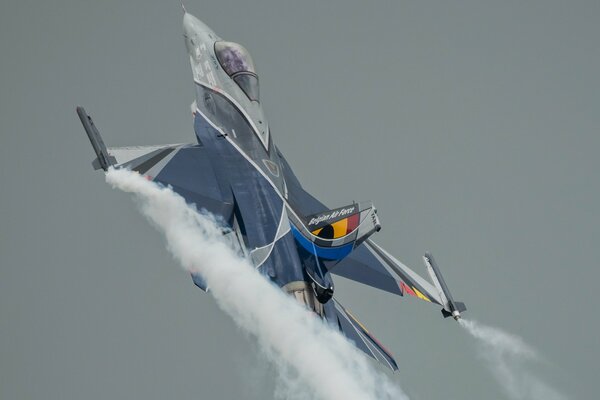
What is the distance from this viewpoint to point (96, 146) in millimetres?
25391

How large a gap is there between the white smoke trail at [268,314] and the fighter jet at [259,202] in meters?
0.38

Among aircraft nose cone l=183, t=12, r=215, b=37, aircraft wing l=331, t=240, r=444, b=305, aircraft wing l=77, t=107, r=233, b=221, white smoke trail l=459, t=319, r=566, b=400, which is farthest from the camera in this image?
aircraft nose cone l=183, t=12, r=215, b=37

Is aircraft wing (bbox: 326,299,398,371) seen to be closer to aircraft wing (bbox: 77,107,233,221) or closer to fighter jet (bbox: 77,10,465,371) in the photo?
fighter jet (bbox: 77,10,465,371)

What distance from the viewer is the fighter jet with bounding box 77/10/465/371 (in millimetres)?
25422

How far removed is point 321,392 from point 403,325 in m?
13.6

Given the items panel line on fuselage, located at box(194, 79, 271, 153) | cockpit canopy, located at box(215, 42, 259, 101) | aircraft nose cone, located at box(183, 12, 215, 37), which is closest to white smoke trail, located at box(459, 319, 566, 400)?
panel line on fuselage, located at box(194, 79, 271, 153)

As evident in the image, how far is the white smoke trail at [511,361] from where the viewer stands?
93.8 feet

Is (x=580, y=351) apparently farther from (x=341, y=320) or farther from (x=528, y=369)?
(x=341, y=320)

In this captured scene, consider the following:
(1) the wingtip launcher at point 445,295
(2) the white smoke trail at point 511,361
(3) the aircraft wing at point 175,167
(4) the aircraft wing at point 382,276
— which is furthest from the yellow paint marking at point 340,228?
(2) the white smoke trail at point 511,361

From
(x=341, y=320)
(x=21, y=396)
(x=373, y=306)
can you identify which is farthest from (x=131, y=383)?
(x=341, y=320)

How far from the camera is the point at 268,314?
24.4 metres

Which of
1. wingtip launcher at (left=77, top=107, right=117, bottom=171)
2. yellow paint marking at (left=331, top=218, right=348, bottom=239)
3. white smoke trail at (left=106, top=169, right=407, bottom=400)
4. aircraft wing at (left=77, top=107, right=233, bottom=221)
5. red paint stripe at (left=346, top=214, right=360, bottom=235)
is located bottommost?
white smoke trail at (left=106, top=169, right=407, bottom=400)

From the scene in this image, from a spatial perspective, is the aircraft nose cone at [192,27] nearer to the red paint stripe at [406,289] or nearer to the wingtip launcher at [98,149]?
the wingtip launcher at [98,149]

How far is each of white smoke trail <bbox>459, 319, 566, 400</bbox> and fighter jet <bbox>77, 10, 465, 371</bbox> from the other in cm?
97
